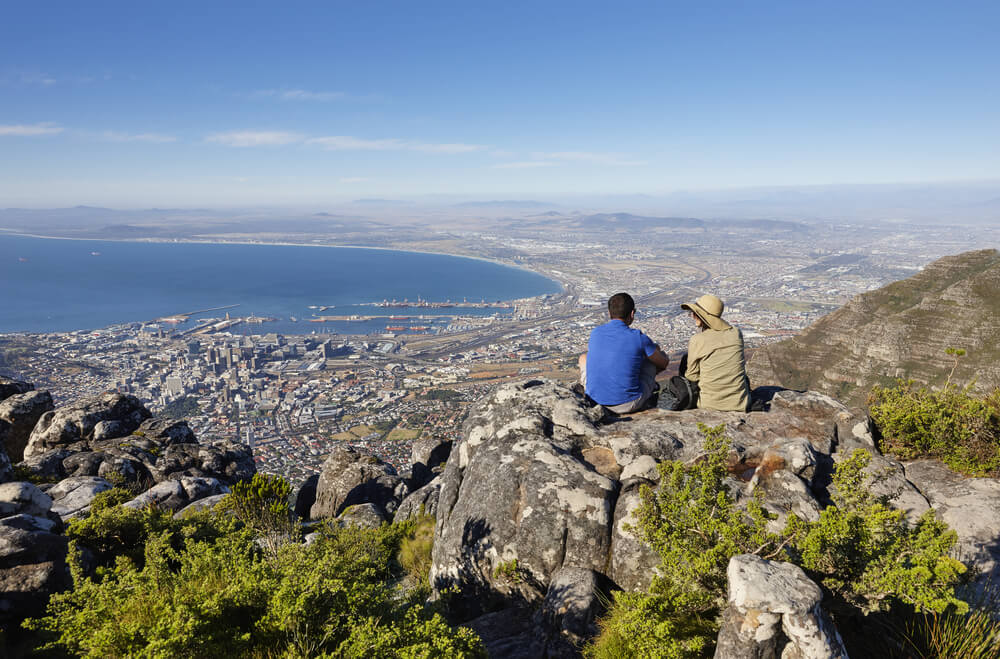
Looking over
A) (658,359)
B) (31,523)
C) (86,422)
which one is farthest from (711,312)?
(86,422)

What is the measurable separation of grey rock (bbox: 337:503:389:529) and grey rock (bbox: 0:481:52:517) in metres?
5.47

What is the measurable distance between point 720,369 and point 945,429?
11.2ft

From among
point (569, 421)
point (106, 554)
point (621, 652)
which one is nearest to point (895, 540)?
point (621, 652)

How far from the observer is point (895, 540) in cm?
375

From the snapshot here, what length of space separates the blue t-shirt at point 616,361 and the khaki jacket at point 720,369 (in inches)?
31.2

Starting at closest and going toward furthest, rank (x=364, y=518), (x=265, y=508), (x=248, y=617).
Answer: (x=248, y=617) → (x=265, y=508) → (x=364, y=518)

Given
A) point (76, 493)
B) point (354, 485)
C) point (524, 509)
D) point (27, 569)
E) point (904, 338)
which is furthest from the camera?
point (904, 338)

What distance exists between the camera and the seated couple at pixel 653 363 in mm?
7820

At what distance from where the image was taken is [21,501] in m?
7.14

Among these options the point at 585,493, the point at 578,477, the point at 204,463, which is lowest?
the point at 204,463

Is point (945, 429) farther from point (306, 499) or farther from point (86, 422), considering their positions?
point (86, 422)

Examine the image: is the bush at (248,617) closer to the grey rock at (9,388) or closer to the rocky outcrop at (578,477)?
the rocky outcrop at (578,477)

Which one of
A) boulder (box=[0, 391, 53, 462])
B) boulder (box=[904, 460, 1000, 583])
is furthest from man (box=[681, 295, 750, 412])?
boulder (box=[0, 391, 53, 462])

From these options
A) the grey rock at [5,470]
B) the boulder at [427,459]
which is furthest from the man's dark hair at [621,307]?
the grey rock at [5,470]
